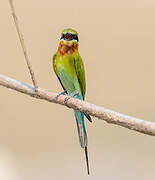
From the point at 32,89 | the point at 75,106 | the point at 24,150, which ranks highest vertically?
the point at 24,150

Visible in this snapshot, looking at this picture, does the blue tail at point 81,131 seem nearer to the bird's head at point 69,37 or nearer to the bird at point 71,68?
the bird at point 71,68

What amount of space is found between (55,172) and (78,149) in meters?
0.22

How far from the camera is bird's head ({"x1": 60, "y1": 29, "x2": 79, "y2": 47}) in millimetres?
1538

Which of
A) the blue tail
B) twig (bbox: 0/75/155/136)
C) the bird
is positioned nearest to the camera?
twig (bbox: 0/75/155/136)

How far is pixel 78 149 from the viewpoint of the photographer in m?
2.47

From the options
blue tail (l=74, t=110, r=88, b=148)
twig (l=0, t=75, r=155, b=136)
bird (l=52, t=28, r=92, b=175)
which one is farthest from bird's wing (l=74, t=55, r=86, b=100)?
twig (l=0, t=75, r=155, b=136)

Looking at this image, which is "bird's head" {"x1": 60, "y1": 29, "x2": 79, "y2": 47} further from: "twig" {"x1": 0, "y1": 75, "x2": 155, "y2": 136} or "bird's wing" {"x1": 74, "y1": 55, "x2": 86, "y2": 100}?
"twig" {"x1": 0, "y1": 75, "x2": 155, "y2": 136}

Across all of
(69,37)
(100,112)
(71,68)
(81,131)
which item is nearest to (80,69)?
(71,68)

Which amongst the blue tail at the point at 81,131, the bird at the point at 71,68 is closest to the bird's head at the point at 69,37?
the bird at the point at 71,68

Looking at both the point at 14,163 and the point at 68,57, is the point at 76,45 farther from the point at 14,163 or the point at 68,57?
the point at 14,163

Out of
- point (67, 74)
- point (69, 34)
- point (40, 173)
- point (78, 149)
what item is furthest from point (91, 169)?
point (69, 34)

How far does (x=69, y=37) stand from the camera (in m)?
1.56

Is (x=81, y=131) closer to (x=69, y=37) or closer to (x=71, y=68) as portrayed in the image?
(x=71, y=68)

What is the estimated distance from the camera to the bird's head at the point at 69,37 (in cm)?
154
